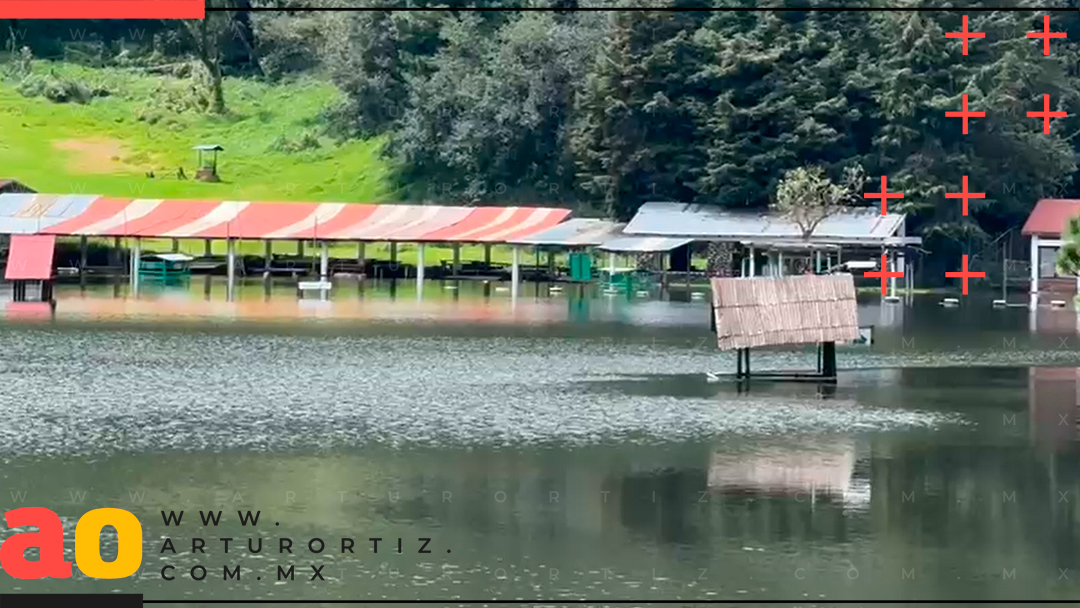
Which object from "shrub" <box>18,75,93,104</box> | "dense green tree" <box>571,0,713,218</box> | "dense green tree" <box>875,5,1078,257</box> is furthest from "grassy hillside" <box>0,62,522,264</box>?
"dense green tree" <box>875,5,1078,257</box>

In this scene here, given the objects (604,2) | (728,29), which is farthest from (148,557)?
(604,2)

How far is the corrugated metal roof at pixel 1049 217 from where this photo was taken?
64375mm

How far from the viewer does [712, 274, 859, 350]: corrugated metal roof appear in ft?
92.2

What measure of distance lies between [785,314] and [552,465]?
945 centimetres

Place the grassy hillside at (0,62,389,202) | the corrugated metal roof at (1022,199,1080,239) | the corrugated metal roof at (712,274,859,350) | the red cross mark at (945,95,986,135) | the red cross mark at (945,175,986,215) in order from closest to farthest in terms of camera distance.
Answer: the corrugated metal roof at (712,274,859,350) < the corrugated metal roof at (1022,199,1080,239) < the red cross mark at (945,95,986,135) < the red cross mark at (945,175,986,215) < the grassy hillside at (0,62,389,202)

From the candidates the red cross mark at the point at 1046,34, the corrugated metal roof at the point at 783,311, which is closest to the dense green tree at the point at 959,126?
the red cross mark at the point at 1046,34

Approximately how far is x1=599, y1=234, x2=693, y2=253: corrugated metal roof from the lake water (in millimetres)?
28783

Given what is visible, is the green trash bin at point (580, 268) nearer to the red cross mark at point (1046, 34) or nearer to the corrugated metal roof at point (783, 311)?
the red cross mark at point (1046, 34)

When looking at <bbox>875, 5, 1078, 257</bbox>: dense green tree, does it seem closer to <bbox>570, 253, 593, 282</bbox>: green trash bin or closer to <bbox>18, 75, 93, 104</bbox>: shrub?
<bbox>570, 253, 593, 282</bbox>: green trash bin

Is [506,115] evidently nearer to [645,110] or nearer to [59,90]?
[645,110]

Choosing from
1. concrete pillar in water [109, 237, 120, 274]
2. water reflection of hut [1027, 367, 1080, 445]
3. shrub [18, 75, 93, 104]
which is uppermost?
shrub [18, 75, 93, 104]

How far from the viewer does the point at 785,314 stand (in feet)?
93.9

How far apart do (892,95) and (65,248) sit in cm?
2967

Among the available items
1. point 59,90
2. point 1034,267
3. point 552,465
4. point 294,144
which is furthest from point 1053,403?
point 59,90
